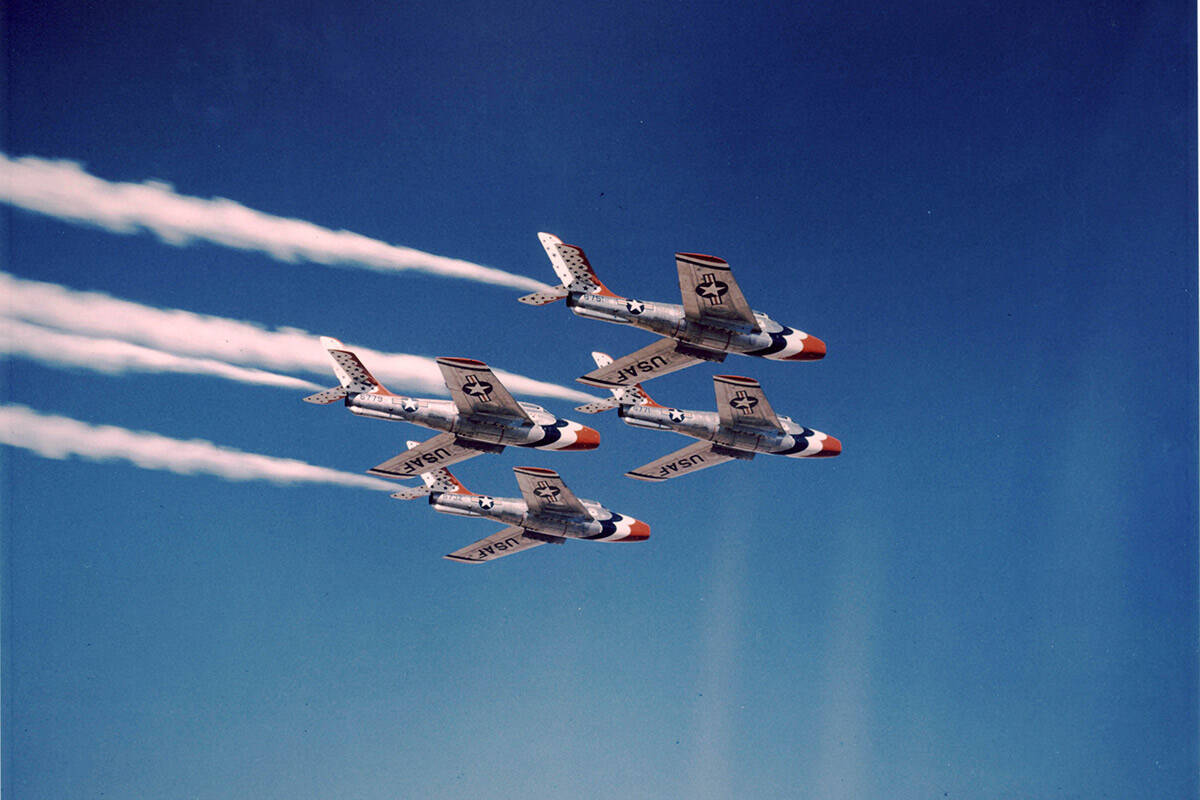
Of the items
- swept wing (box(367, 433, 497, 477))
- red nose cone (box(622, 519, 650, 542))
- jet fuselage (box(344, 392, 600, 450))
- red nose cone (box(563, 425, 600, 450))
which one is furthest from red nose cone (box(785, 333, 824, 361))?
swept wing (box(367, 433, 497, 477))

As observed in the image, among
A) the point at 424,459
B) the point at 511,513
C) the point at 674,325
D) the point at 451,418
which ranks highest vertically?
the point at 674,325

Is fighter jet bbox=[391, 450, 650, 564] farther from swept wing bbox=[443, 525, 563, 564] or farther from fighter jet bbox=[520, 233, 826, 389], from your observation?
fighter jet bbox=[520, 233, 826, 389]

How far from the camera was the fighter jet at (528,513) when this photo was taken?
15.4 meters

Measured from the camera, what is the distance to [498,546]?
16328 millimetres

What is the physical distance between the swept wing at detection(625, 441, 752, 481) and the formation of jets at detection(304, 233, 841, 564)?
0.02m

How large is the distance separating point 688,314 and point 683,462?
2.70m

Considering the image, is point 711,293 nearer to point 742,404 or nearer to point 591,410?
point 742,404

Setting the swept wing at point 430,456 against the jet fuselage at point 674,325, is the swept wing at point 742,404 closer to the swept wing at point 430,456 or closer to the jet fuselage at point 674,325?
the jet fuselage at point 674,325

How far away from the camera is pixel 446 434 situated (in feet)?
49.1

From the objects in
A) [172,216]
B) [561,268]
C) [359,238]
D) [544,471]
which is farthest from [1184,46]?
[172,216]

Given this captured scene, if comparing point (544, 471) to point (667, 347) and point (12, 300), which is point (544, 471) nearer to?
point (667, 347)

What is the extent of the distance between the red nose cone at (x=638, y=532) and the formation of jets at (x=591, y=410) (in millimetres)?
311

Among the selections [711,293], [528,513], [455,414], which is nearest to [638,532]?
[528,513]

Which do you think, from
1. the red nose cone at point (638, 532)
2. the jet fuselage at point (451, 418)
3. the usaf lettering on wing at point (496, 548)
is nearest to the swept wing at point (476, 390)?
the jet fuselage at point (451, 418)
